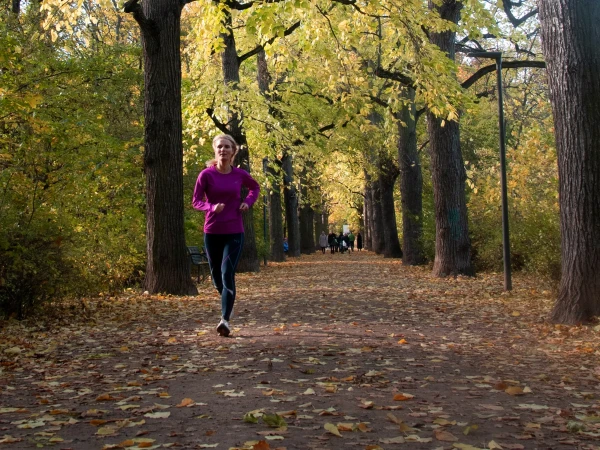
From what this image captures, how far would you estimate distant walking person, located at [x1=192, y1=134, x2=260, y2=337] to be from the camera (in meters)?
8.14

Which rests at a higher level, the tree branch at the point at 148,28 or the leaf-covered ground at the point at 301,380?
the tree branch at the point at 148,28

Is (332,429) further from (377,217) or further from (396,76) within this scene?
(377,217)

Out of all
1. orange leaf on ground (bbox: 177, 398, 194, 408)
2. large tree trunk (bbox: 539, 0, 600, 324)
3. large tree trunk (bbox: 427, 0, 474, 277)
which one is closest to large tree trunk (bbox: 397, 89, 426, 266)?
large tree trunk (bbox: 427, 0, 474, 277)

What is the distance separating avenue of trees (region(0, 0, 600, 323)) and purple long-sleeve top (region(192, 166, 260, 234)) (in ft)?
9.09

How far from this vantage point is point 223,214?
815cm

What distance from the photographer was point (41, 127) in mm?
10852

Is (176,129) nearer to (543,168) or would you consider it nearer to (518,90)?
(518,90)

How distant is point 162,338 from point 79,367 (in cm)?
172

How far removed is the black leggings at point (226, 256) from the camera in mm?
8164

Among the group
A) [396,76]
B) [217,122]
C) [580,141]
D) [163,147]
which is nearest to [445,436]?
[580,141]

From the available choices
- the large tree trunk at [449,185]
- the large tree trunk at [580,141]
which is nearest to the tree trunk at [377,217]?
the large tree trunk at [449,185]

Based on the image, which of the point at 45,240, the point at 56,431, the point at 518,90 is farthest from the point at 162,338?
the point at 518,90

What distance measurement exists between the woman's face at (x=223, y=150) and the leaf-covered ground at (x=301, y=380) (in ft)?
6.36

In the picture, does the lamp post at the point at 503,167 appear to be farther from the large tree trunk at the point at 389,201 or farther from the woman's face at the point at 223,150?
the large tree trunk at the point at 389,201
